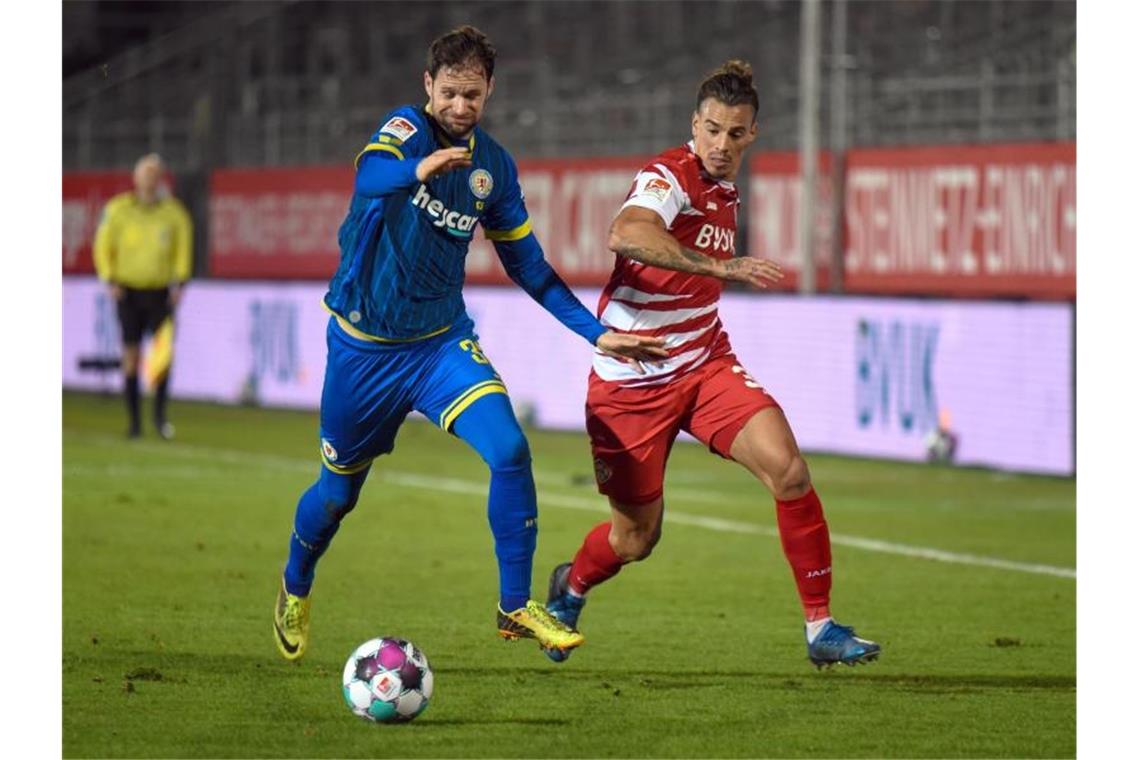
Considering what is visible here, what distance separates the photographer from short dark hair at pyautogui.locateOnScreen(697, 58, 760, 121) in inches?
305

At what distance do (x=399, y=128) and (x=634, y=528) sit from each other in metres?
1.85

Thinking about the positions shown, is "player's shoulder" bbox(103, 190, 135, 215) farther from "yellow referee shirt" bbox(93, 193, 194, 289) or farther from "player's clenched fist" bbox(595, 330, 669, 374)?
"player's clenched fist" bbox(595, 330, 669, 374)

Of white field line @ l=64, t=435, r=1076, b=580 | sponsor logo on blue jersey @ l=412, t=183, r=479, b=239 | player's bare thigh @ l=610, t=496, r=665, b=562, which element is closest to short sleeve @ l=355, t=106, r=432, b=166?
sponsor logo on blue jersey @ l=412, t=183, r=479, b=239

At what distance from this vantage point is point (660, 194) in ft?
25.6

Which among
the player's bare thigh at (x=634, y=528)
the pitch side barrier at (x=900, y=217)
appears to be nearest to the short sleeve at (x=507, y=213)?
the player's bare thigh at (x=634, y=528)

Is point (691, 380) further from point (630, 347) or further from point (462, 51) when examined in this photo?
point (462, 51)

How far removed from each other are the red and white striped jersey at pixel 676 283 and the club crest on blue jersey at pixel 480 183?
0.48m

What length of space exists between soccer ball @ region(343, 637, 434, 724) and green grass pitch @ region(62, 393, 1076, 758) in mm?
69

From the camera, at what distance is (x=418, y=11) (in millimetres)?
32688

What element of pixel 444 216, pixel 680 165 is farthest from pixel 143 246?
pixel 444 216

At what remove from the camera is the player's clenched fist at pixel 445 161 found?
685cm

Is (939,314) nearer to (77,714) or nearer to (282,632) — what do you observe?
(282,632)

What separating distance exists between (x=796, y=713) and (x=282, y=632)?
196cm

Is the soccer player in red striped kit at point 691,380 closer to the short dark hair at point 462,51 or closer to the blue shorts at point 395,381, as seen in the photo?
the blue shorts at point 395,381
